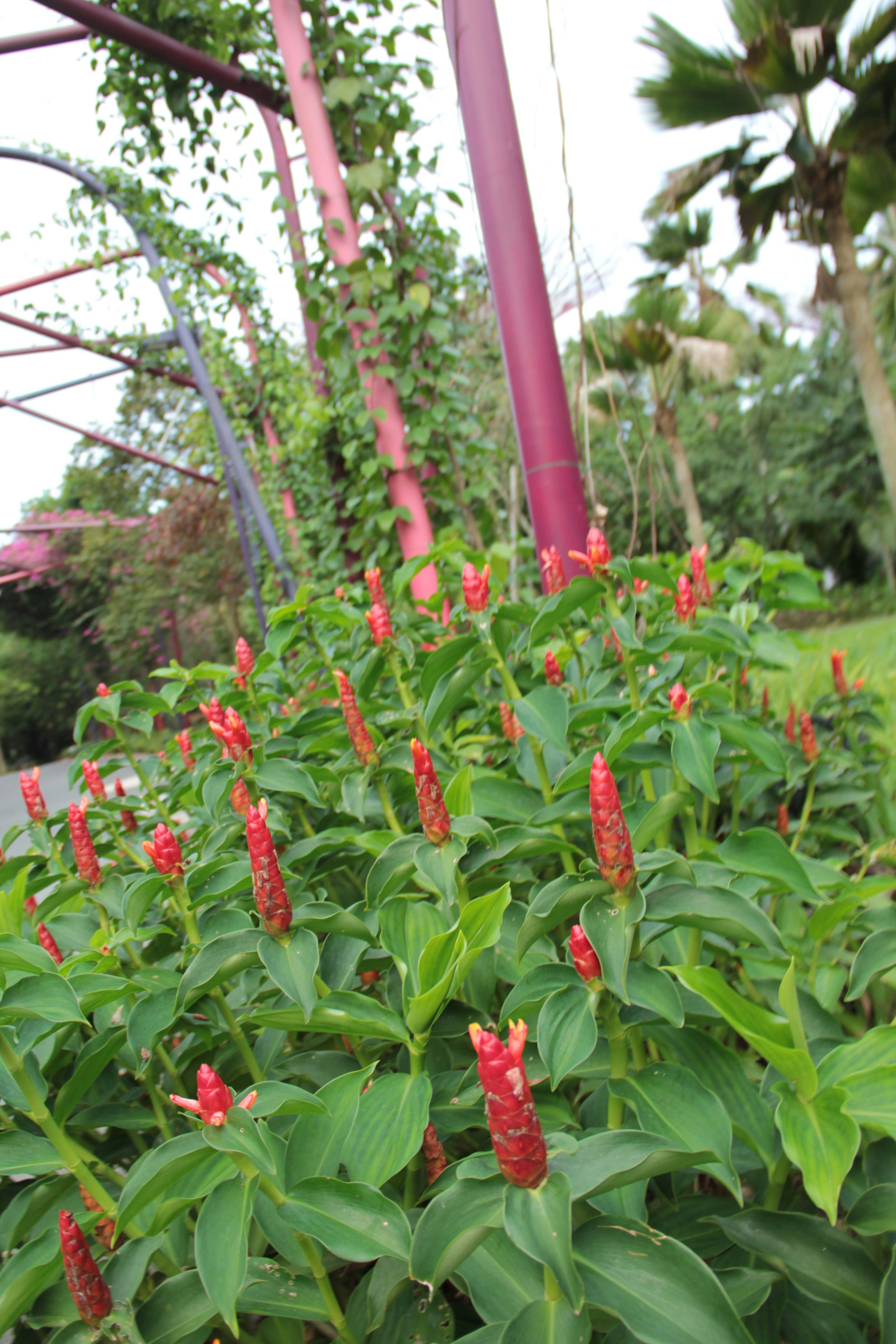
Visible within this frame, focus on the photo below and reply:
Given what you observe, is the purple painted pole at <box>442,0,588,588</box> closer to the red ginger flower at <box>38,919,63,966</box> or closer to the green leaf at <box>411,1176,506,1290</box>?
the red ginger flower at <box>38,919,63,966</box>

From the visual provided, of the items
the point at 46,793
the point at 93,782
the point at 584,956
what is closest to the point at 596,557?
the point at 584,956

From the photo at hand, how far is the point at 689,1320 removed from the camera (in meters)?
0.47

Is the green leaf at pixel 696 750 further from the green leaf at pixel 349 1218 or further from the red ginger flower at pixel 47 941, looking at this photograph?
the red ginger flower at pixel 47 941

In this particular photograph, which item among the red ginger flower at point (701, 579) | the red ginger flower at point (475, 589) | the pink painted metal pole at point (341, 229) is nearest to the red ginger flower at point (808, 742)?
the red ginger flower at point (701, 579)

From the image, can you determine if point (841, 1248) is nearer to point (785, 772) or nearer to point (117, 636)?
point (785, 772)

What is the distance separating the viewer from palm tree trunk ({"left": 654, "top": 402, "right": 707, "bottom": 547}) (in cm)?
1252

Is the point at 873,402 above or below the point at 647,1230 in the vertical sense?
above

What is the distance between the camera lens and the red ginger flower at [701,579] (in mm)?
1221

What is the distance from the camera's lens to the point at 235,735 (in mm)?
962

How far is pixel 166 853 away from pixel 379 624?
0.44 meters

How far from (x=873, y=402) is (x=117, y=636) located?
Result: 1214 cm

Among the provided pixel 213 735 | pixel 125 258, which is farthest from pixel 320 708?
pixel 125 258

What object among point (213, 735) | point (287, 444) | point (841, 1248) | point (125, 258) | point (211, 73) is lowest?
point (841, 1248)

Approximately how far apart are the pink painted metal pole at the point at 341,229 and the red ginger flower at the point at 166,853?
2.23 m
